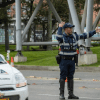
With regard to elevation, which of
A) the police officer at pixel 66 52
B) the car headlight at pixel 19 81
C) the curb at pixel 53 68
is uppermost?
the police officer at pixel 66 52

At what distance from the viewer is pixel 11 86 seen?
602 cm

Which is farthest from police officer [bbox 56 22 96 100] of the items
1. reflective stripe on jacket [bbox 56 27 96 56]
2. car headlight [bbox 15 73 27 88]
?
car headlight [bbox 15 73 27 88]

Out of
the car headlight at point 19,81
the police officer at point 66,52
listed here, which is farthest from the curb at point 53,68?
the car headlight at point 19,81

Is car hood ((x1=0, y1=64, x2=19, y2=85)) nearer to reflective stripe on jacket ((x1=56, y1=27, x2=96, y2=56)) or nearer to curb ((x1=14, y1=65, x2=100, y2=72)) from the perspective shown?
reflective stripe on jacket ((x1=56, y1=27, x2=96, y2=56))

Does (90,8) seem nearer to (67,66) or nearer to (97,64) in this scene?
(97,64)

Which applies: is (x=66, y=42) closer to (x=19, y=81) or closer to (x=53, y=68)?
(x=19, y=81)

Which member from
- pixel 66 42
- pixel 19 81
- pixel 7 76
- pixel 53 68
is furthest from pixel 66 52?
pixel 53 68

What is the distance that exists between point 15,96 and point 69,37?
2.54 m

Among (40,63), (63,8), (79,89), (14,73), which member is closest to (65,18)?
(63,8)

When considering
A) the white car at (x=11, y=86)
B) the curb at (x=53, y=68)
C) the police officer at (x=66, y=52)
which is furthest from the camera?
the curb at (x=53, y=68)

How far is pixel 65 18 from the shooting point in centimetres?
4253

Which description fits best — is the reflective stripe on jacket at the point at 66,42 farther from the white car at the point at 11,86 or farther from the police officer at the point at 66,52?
the white car at the point at 11,86

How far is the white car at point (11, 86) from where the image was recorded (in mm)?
5930

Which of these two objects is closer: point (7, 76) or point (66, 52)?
point (7, 76)
